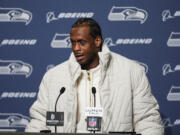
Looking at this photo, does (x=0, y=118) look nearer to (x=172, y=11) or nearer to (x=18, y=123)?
(x=18, y=123)

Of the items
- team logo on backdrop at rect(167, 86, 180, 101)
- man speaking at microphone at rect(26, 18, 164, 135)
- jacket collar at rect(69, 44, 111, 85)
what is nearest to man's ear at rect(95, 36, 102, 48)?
man speaking at microphone at rect(26, 18, 164, 135)

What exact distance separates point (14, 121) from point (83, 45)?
4.24ft

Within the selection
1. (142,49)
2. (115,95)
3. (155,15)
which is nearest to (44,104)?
(115,95)

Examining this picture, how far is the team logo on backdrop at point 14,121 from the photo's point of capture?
404 centimetres

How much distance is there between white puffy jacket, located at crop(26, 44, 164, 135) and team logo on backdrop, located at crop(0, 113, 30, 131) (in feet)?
2.46

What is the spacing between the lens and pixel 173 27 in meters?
3.91

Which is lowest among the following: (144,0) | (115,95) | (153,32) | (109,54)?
(115,95)

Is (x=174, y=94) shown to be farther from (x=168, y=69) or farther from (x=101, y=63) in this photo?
(x=101, y=63)

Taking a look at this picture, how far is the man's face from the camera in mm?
3232

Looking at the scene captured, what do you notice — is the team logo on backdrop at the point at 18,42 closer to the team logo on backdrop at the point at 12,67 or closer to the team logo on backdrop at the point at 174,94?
the team logo on backdrop at the point at 12,67

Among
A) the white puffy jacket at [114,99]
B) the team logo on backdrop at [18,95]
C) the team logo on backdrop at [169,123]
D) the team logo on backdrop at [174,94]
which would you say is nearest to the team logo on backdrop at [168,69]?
the team logo on backdrop at [174,94]

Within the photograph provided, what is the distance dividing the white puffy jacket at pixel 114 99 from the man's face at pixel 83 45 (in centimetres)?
8

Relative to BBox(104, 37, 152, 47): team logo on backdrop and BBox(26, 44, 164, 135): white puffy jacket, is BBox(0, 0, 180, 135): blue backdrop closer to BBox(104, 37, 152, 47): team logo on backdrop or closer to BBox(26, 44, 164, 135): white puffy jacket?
BBox(104, 37, 152, 47): team logo on backdrop

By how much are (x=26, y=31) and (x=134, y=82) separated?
1.38m
